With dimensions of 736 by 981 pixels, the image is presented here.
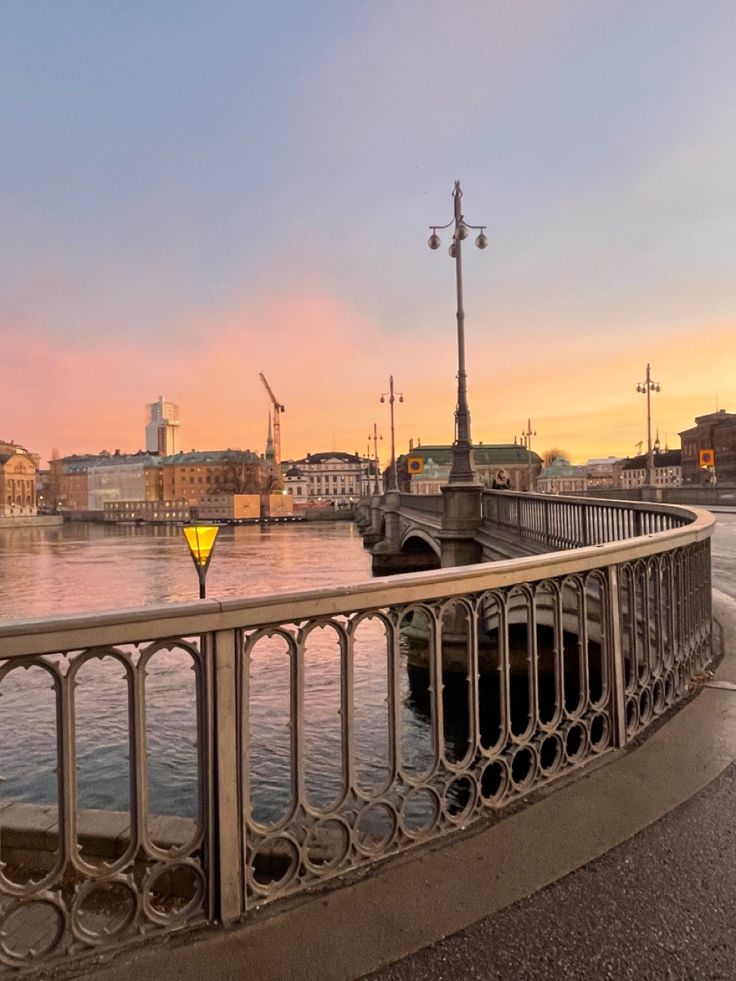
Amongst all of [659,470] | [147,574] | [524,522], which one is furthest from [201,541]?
[659,470]

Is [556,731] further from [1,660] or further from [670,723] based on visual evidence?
[1,660]

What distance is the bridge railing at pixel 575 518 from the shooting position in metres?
7.46

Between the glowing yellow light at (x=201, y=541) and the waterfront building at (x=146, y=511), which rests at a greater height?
the glowing yellow light at (x=201, y=541)

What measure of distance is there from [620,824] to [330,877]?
1201 millimetres

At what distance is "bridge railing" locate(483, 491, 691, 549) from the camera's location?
746 cm

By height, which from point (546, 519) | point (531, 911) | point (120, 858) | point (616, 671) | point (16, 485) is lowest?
point (531, 911)

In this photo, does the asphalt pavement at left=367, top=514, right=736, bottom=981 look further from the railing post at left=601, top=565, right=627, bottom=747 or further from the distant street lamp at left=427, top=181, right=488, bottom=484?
the distant street lamp at left=427, top=181, right=488, bottom=484

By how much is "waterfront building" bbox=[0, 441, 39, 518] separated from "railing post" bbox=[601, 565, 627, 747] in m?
154

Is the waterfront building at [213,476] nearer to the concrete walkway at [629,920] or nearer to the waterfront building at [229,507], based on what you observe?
the waterfront building at [229,507]

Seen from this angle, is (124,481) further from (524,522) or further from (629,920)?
(629,920)

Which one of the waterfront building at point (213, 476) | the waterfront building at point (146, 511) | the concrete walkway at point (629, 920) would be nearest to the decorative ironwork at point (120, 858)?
the concrete walkway at point (629, 920)

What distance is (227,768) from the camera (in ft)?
7.54

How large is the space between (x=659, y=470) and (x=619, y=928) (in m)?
142

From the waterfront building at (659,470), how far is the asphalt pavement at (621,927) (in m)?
115
